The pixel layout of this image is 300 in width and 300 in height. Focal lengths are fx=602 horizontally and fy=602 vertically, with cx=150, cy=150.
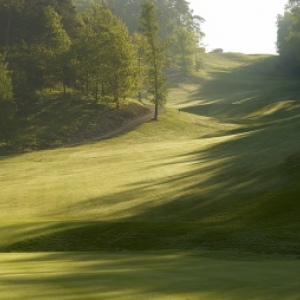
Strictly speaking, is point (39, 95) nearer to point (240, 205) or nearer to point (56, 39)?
point (56, 39)

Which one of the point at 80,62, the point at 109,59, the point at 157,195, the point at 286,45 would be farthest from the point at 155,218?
the point at 286,45

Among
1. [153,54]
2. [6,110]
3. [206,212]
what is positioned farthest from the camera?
[153,54]

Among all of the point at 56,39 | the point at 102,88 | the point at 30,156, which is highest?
the point at 56,39

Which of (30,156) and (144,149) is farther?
(30,156)

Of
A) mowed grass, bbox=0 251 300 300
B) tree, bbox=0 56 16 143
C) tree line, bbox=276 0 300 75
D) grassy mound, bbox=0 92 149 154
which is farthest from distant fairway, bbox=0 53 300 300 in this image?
tree line, bbox=276 0 300 75

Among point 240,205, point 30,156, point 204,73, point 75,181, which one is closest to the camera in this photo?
point 240,205

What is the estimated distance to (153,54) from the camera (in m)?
86.8

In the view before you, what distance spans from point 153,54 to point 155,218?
5677cm

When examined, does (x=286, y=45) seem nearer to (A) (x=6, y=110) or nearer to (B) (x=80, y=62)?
(B) (x=80, y=62)

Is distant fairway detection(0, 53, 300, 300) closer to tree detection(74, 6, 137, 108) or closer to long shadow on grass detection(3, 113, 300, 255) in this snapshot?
long shadow on grass detection(3, 113, 300, 255)

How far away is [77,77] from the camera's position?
87.6m

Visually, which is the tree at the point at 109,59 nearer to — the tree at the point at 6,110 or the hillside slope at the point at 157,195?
the hillside slope at the point at 157,195

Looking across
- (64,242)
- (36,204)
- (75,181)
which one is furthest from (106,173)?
(64,242)

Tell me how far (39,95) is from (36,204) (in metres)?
51.7
